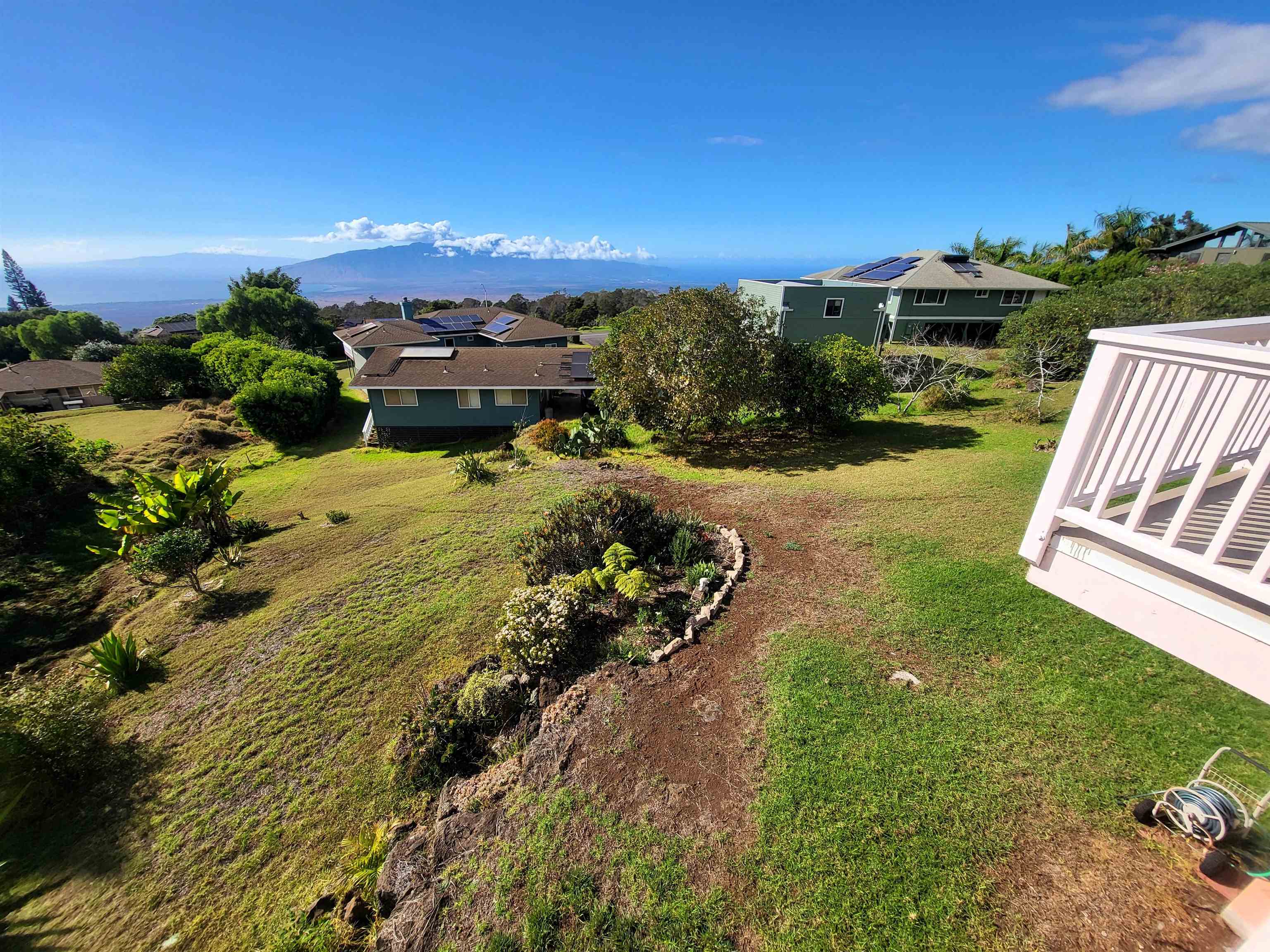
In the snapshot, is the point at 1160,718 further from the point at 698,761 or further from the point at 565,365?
the point at 565,365

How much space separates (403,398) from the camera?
2416 centimetres

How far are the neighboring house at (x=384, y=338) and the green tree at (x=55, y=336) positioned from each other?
108 feet

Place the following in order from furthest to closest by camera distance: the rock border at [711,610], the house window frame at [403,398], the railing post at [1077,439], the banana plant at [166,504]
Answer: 1. the house window frame at [403,398]
2. the banana plant at [166,504]
3. the rock border at [711,610]
4. the railing post at [1077,439]

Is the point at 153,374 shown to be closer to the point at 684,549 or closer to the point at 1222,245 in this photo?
the point at 684,549

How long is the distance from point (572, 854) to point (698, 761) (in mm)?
1618

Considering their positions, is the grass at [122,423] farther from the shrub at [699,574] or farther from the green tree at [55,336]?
the shrub at [699,574]

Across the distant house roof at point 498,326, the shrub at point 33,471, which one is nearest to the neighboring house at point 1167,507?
the shrub at point 33,471

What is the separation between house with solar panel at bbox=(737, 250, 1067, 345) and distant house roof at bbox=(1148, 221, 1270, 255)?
16.5 meters

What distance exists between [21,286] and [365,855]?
149 metres

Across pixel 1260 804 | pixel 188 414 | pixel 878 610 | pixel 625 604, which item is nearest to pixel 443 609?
pixel 625 604

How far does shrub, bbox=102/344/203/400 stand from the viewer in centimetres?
3341

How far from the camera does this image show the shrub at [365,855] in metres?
5.38

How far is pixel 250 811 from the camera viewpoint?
6.53 meters

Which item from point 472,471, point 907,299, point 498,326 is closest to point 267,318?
point 498,326
